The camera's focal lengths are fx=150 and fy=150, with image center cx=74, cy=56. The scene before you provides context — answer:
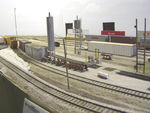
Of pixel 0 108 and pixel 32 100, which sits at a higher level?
pixel 32 100

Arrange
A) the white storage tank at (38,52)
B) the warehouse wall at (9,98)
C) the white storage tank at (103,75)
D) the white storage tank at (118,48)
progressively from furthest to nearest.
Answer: the white storage tank at (118,48) < the white storage tank at (38,52) < the white storage tank at (103,75) < the warehouse wall at (9,98)

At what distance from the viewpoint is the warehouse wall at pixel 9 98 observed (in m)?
3.83

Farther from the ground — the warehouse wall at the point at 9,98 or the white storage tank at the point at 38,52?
the warehouse wall at the point at 9,98

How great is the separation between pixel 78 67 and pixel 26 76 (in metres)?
7.66

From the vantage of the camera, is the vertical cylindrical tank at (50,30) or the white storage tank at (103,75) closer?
the white storage tank at (103,75)

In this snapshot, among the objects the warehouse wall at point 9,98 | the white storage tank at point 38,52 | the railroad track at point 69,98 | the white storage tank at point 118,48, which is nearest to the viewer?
the warehouse wall at point 9,98

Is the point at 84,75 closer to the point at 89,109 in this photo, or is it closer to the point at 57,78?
the point at 57,78

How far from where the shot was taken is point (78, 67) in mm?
22969

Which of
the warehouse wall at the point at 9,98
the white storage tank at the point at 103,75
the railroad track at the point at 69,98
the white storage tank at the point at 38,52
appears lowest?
the railroad track at the point at 69,98

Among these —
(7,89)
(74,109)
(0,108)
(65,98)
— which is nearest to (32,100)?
(7,89)

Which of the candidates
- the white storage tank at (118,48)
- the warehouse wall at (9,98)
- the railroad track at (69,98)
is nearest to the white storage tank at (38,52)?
the railroad track at (69,98)

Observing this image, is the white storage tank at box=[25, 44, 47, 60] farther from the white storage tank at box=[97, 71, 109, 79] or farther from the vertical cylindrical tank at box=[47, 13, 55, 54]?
the white storage tank at box=[97, 71, 109, 79]

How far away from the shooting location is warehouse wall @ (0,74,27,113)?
383cm

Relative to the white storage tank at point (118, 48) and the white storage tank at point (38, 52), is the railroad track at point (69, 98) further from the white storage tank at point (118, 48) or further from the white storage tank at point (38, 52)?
the white storage tank at point (118, 48)
